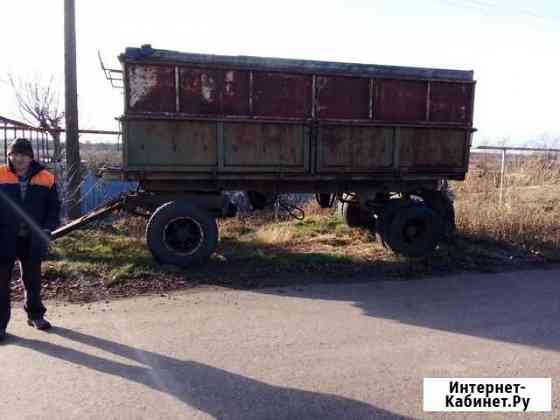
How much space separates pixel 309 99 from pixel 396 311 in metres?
3.23

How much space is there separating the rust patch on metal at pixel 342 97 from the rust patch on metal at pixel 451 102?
44.8 inches

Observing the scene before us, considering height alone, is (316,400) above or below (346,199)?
below

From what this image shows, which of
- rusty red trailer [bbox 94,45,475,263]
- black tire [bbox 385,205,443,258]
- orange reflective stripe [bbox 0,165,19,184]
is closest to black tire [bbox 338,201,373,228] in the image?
rusty red trailer [bbox 94,45,475,263]

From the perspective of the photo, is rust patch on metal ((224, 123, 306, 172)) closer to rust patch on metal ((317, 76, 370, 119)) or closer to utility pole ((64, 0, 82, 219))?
rust patch on metal ((317, 76, 370, 119))

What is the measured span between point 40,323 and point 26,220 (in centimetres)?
97

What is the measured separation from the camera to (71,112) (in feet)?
28.6

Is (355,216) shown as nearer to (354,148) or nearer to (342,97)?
(354,148)

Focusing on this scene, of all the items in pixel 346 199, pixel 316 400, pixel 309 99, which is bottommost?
pixel 316 400

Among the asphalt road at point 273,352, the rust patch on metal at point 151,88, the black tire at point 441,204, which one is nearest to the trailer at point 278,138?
the rust patch on metal at point 151,88

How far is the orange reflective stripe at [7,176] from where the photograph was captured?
14.2 feet

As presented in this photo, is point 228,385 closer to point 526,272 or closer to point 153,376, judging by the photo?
point 153,376

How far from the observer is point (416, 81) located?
7352 millimetres

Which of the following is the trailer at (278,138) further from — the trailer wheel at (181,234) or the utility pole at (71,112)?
the utility pole at (71,112)

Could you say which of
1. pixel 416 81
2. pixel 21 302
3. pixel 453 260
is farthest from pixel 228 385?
pixel 416 81
